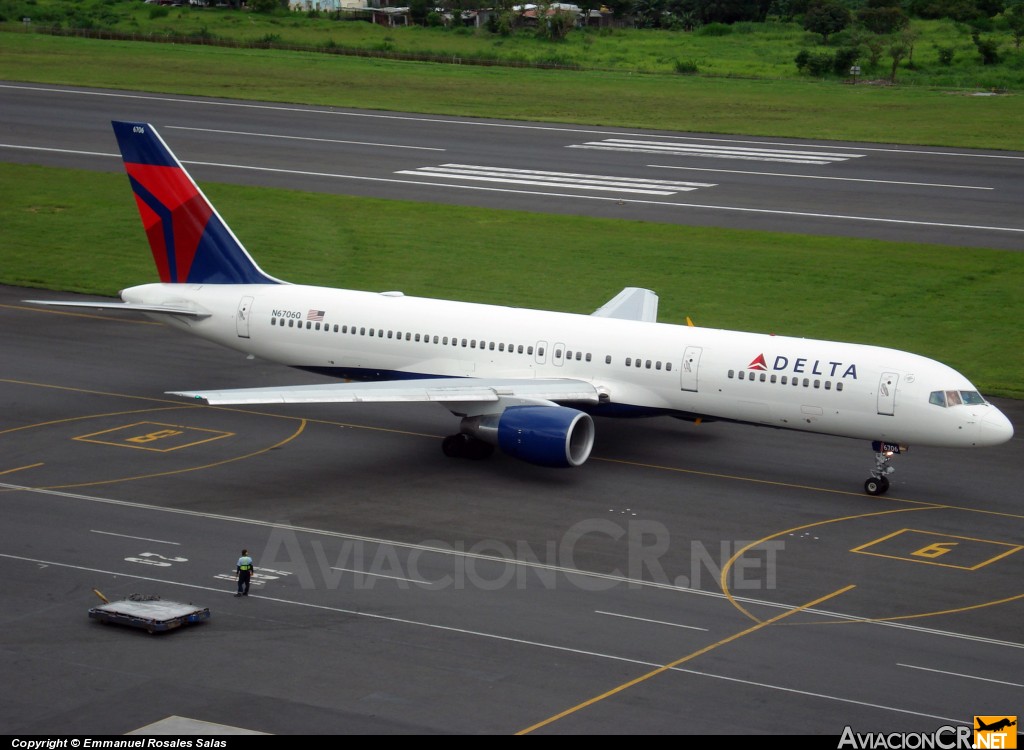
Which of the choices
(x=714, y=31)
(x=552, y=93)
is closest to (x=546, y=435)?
(x=552, y=93)

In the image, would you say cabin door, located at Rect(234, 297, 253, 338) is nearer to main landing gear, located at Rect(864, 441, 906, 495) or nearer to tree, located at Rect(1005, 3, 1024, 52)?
main landing gear, located at Rect(864, 441, 906, 495)

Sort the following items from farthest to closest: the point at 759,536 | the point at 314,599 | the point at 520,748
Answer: the point at 759,536
the point at 314,599
the point at 520,748

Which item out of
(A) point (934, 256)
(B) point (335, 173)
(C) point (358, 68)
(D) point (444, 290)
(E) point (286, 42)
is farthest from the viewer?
(E) point (286, 42)

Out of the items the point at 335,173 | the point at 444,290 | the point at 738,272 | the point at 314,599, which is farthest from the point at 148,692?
the point at 335,173

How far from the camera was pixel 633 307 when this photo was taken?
180 feet

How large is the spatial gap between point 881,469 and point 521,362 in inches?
486

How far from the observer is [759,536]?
39.4 meters

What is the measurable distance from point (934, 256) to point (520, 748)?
52.9 meters

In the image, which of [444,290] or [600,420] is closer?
[600,420]

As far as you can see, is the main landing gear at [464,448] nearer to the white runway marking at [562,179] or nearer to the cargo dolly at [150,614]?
the cargo dolly at [150,614]

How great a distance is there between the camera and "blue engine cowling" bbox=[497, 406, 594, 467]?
139 ft

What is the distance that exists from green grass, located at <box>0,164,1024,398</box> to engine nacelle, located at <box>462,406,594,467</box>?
2080cm

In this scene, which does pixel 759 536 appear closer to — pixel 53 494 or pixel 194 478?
pixel 194 478

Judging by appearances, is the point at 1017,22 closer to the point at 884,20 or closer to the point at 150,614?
the point at 884,20
